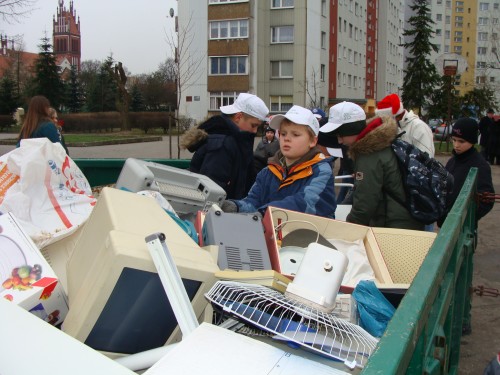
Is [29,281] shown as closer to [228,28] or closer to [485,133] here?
[485,133]

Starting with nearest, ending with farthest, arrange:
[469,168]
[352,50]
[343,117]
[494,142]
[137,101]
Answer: [343,117] → [469,168] → [494,142] → [137,101] → [352,50]

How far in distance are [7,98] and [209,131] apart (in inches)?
1688

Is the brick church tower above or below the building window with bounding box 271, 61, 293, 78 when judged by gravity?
above

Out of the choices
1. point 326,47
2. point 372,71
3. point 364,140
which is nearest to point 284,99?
point 326,47

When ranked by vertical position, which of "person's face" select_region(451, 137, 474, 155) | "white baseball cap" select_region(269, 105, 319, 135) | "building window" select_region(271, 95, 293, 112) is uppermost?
"building window" select_region(271, 95, 293, 112)

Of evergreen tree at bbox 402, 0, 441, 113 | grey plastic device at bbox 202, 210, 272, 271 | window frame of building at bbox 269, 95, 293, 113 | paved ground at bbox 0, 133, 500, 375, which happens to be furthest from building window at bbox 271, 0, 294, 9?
grey plastic device at bbox 202, 210, 272, 271

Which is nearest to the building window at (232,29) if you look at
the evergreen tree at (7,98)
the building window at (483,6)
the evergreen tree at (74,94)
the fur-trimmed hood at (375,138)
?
the evergreen tree at (74,94)

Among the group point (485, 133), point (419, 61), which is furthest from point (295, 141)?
point (419, 61)

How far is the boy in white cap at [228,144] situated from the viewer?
153 inches

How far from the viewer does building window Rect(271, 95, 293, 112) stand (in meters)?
41.8

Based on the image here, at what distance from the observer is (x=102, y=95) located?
50375 millimetres

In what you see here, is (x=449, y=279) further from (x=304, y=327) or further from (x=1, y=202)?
(x=1, y=202)

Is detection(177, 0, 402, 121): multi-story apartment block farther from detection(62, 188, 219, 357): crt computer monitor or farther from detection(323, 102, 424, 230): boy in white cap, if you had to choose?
detection(62, 188, 219, 357): crt computer monitor

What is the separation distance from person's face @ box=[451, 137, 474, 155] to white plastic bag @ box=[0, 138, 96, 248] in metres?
3.18
